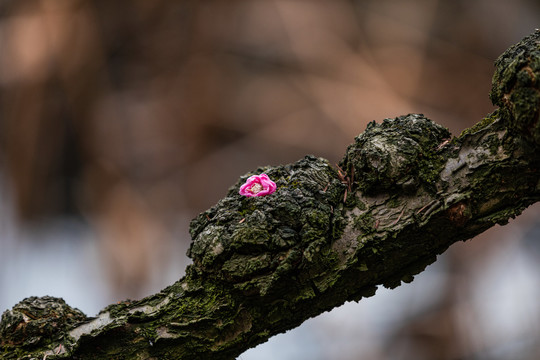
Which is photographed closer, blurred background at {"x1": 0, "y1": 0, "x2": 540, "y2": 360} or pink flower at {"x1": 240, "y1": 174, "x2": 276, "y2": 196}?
pink flower at {"x1": 240, "y1": 174, "x2": 276, "y2": 196}

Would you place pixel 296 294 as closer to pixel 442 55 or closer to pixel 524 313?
pixel 524 313

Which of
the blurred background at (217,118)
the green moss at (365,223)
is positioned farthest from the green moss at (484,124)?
the blurred background at (217,118)

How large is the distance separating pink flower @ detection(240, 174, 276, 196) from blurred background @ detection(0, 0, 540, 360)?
3.95ft

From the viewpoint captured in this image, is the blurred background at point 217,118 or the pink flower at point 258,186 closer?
the pink flower at point 258,186

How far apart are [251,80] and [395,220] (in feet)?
4.59

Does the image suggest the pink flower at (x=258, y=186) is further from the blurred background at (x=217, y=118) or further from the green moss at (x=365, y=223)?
the blurred background at (x=217, y=118)

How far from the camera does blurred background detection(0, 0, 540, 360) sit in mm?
1576

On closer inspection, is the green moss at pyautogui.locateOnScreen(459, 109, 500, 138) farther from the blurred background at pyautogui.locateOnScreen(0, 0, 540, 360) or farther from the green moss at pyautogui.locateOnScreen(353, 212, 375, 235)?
the blurred background at pyautogui.locateOnScreen(0, 0, 540, 360)

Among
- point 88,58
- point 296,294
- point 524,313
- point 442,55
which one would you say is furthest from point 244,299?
point 88,58

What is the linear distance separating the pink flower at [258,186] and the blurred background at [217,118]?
120cm

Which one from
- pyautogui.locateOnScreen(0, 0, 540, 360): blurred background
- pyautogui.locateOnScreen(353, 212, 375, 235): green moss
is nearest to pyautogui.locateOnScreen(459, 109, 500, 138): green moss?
pyautogui.locateOnScreen(353, 212, 375, 235): green moss

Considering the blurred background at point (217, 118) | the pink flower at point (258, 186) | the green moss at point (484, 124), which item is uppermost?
the blurred background at point (217, 118)

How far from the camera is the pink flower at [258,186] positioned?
1.48 feet

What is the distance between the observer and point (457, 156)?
1.38ft
